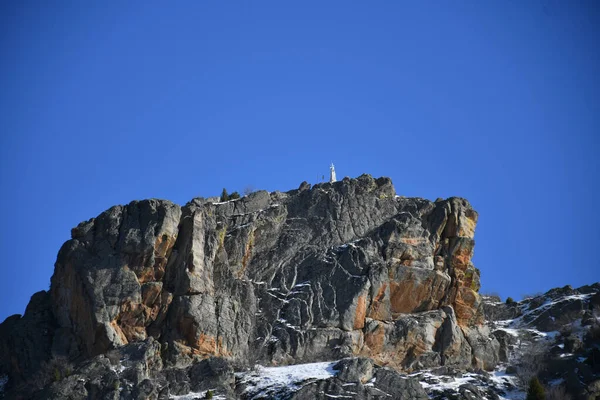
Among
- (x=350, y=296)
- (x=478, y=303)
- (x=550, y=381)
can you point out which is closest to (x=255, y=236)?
(x=350, y=296)

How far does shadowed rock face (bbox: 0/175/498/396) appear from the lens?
103250mm

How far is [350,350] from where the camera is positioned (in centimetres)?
10344

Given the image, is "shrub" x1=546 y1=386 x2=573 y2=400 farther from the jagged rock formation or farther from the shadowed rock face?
the shadowed rock face

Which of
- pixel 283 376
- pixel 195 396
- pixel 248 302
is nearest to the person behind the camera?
pixel 195 396

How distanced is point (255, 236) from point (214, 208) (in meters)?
5.15

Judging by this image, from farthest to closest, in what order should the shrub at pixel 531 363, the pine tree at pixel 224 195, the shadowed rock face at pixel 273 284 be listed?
the pine tree at pixel 224 195 → the shrub at pixel 531 363 → the shadowed rock face at pixel 273 284

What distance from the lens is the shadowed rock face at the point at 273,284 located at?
339 feet

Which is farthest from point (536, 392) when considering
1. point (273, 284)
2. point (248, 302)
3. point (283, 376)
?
point (248, 302)

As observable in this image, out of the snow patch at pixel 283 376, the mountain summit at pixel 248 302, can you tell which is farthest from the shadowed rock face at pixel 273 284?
the snow patch at pixel 283 376

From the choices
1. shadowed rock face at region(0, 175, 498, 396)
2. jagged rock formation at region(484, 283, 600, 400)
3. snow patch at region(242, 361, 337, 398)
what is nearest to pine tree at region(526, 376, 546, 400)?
jagged rock formation at region(484, 283, 600, 400)

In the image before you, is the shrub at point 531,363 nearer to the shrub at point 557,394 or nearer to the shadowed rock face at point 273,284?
the shrub at point 557,394

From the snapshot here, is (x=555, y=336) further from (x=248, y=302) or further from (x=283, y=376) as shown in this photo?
(x=248, y=302)

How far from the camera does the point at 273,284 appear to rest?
111000mm

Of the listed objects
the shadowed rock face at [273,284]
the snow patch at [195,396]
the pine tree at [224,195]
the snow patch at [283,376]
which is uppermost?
the pine tree at [224,195]
